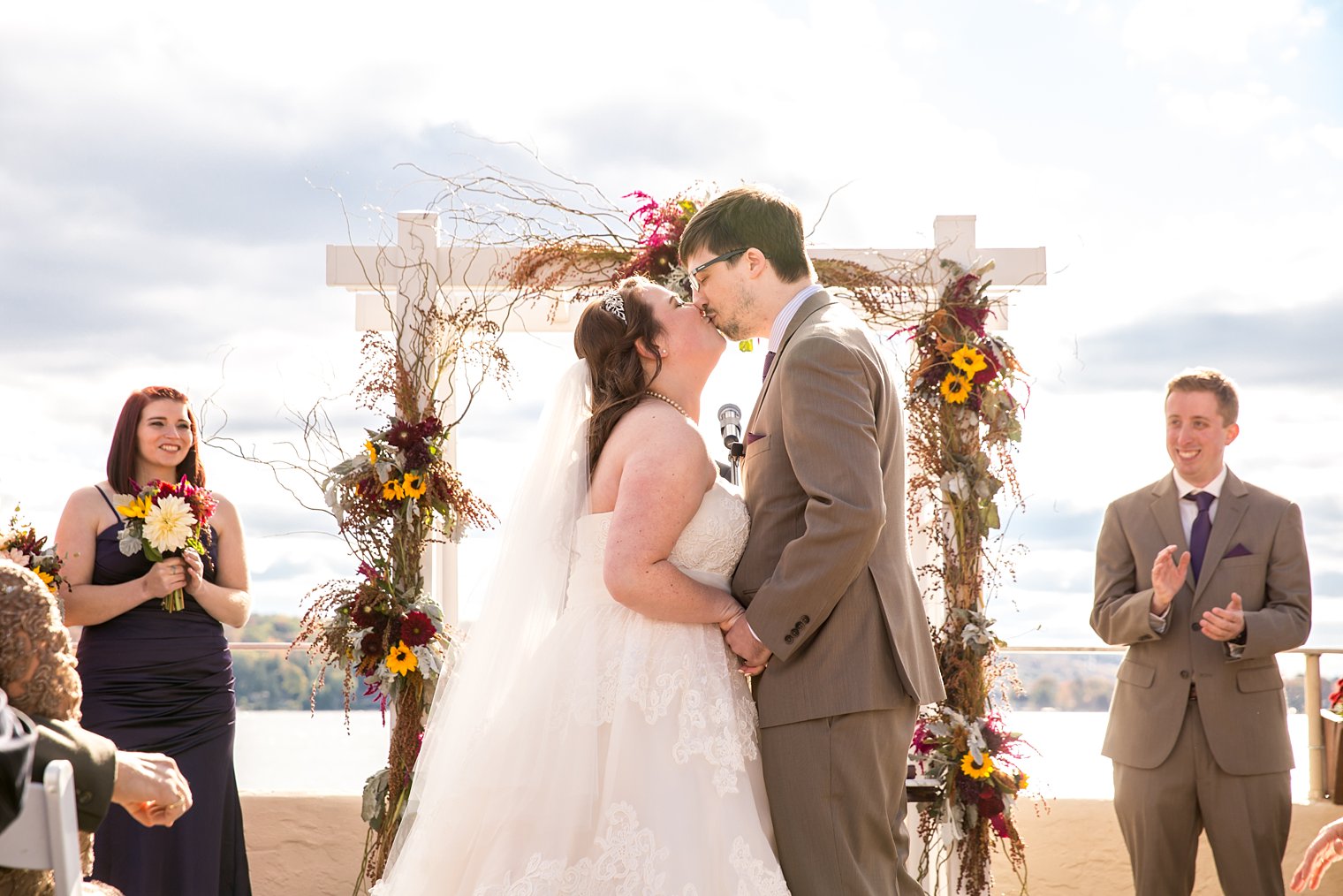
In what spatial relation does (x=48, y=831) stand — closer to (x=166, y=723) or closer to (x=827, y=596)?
(x=827, y=596)

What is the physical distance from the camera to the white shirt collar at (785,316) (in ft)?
10.2

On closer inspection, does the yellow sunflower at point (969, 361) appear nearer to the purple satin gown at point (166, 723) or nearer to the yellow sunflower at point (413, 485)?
the yellow sunflower at point (413, 485)

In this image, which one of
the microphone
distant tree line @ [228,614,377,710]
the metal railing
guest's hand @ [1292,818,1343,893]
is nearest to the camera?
guest's hand @ [1292,818,1343,893]

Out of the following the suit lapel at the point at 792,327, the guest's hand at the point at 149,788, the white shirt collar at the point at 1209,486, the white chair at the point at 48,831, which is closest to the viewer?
the white chair at the point at 48,831

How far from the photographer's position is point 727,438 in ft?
11.8

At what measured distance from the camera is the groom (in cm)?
278

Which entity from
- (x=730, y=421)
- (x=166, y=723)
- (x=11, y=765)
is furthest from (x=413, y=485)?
(x=11, y=765)

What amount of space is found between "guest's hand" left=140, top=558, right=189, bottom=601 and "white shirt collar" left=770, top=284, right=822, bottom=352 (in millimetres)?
2568

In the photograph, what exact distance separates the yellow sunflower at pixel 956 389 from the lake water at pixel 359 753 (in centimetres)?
138

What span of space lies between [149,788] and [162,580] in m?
2.26

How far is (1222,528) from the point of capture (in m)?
4.49

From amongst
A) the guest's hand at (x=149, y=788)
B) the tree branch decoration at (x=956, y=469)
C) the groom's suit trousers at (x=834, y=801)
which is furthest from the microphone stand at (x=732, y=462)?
the guest's hand at (x=149, y=788)

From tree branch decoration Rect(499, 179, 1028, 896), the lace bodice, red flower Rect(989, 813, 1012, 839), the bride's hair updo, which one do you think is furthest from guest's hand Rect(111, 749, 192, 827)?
red flower Rect(989, 813, 1012, 839)

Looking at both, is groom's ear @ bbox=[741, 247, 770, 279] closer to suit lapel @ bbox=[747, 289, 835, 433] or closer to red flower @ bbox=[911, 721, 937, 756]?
suit lapel @ bbox=[747, 289, 835, 433]
